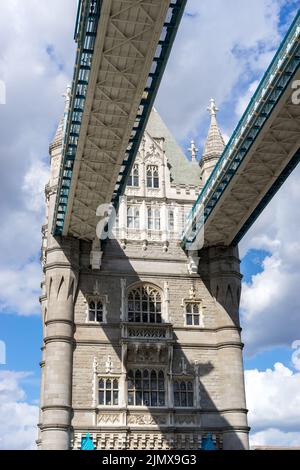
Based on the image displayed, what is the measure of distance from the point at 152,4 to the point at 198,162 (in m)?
29.1

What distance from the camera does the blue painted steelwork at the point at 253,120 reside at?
31094 millimetres

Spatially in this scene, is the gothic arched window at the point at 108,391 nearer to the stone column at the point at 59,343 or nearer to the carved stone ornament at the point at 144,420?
the carved stone ornament at the point at 144,420

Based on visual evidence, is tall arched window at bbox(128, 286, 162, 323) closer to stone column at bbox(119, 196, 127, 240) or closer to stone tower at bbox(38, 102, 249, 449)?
stone tower at bbox(38, 102, 249, 449)

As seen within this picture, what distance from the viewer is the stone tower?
43.7 metres

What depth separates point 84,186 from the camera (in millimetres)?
41688

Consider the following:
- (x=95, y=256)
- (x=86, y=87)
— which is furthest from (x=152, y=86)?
(x=95, y=256)

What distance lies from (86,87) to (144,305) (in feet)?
63.0

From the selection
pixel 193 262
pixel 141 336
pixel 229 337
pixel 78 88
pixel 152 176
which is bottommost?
pixel 141 336

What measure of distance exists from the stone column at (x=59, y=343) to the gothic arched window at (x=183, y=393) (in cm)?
727

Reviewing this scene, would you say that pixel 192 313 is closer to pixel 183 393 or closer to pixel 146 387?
pixel 183 393

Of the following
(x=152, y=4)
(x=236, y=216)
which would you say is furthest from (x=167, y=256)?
(x=152, y=4)

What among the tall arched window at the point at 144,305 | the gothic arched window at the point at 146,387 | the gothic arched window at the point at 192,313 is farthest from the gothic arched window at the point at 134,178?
the gothic arched window at the point at 146,387

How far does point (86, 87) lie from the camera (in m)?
33.1

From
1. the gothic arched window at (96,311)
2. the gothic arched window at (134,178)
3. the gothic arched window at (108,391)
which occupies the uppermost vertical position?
the gothic arched window at (134,178)
